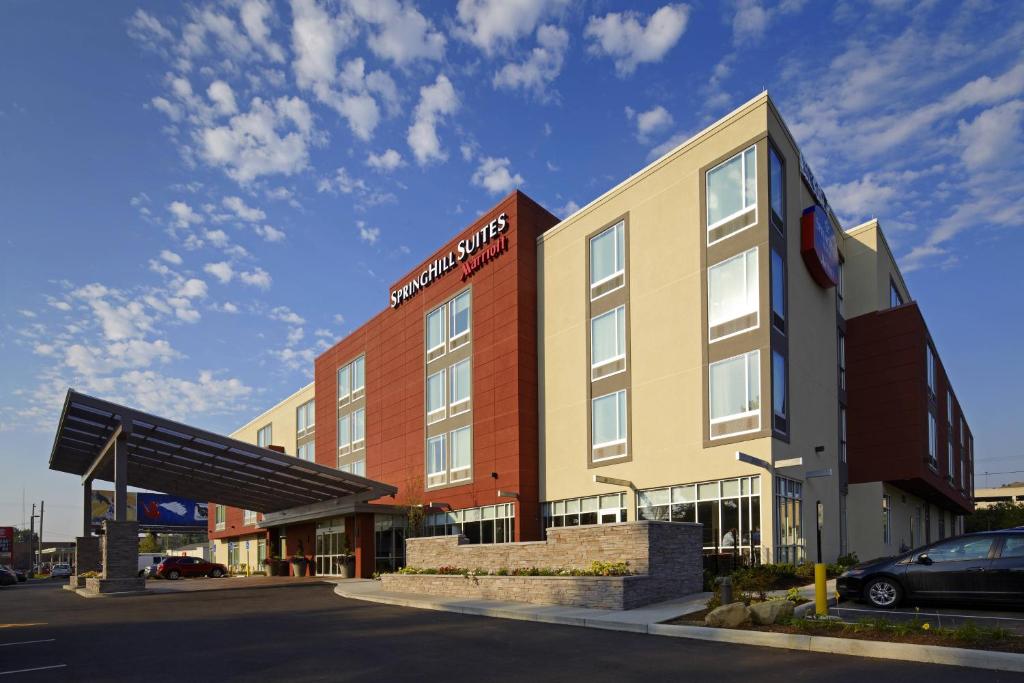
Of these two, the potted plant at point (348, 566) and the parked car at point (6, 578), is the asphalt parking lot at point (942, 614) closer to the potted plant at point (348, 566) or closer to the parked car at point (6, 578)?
the potted plant at point (348, 566)

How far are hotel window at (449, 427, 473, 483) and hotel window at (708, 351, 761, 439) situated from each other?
1326 centimetres

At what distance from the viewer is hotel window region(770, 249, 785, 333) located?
24.2 metres

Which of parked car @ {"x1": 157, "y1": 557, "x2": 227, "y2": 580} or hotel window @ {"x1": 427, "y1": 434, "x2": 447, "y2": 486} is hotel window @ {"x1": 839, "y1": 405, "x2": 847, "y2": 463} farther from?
parked car @ {"x1": 157, "y1": 557, "x2": 227, "y2": 580}

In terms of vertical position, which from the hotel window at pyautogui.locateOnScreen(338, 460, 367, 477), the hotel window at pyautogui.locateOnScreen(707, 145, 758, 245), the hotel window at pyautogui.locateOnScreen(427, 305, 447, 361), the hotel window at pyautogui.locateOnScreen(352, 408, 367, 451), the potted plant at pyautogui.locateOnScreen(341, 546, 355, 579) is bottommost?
the potted plant at pyautogui.locateOnScreen(341, 546, 355, 579)

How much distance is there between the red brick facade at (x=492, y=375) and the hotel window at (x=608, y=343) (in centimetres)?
368

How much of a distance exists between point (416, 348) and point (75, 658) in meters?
28.5

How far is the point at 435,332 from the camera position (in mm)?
39375

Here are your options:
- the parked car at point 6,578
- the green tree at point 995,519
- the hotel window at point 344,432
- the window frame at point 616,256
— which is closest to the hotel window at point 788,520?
the window frame at point 616,256

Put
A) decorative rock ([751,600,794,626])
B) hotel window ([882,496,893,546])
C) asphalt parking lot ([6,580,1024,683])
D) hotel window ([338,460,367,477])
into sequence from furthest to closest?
1. hotel window ([338,460,367,477])
2. hotel window ([882,496,893,546])
3. decorative rock ([751,600,794,626])
4. asphalt parking lot ([6,580,1024,683])

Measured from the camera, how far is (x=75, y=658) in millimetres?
12781

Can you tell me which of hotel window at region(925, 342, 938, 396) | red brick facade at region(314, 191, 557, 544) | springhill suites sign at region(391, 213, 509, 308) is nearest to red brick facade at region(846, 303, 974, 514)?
hotel window at region(925, 342, 938, 396)

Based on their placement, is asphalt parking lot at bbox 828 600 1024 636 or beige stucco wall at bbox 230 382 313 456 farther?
beige stucco wall at bbox 230 382 313 456

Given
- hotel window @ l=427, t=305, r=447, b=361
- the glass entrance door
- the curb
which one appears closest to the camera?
the curb

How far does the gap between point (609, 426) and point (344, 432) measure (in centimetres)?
2495
